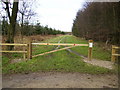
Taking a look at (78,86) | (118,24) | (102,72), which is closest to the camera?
(78,86)

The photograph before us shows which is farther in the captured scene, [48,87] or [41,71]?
[41,71]

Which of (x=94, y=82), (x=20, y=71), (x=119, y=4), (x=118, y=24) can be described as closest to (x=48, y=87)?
(x=94, y=82)

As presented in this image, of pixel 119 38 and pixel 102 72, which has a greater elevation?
pixel 119 38

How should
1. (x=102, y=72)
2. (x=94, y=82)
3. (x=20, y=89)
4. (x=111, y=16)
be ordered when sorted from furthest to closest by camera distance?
(x=111, y=16) → (x=102, y=72) → (x=94, y=82) → (x=20, y=89)

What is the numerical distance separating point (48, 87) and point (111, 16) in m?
13.0

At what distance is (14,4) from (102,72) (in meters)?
8.86

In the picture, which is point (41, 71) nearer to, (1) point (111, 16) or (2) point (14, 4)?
(2) point (14, 4)

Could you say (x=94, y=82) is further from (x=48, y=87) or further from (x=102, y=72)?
(x=48, y=87)

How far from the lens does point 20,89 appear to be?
3369 mm

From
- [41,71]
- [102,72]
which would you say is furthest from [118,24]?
[41,71]

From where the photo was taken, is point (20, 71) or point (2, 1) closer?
point (20, 71)

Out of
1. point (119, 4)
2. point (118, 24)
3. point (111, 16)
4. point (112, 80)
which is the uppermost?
point (119, 4)

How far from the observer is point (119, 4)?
12.0 metres

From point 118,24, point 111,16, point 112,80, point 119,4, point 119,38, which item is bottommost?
point 112,80
